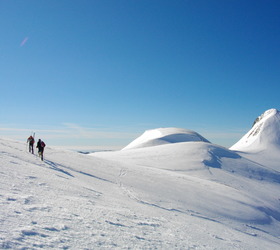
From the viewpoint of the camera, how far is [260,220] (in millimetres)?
18609

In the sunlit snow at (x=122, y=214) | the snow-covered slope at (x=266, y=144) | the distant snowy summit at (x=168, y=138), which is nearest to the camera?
the sunlit snow at (x=122, y=214)

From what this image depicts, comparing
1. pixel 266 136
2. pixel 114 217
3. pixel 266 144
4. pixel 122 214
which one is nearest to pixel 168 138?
pixel 266 144

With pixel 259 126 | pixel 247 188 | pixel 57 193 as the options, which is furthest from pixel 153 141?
pixel 57 193

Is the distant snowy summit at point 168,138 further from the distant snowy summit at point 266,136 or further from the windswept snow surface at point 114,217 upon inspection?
the windswept snow surface at point 114,217

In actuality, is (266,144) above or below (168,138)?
below

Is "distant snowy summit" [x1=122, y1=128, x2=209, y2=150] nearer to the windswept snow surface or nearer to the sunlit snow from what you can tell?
the sunlit snow

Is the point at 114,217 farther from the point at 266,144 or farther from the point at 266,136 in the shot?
the point at 266,136

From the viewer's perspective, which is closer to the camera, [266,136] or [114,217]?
[114,217]

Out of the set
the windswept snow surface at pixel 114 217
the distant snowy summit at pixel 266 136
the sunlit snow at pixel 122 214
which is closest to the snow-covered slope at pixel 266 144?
the distant snowy summit at pixel 266 136

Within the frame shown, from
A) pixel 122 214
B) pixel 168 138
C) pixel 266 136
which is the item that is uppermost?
pixel 266 136

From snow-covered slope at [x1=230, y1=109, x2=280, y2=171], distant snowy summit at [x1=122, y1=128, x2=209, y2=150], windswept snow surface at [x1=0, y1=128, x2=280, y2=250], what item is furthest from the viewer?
distant snowy summit at [x1=122, y1=128, x2=209, y2=150]

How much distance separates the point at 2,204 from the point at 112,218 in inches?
137

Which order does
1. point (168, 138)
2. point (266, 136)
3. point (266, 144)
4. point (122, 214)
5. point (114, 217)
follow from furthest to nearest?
point (168, 138) → point (266, 136) → point (266, 144) → point (122, 214) → point (114, 217)

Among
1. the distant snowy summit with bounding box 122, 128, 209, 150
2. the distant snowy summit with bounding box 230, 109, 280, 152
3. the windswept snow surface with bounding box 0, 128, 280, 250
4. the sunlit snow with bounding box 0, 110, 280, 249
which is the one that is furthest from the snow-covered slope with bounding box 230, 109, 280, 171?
the windswept snow surface with bounding box 0, 128, 280, 250
